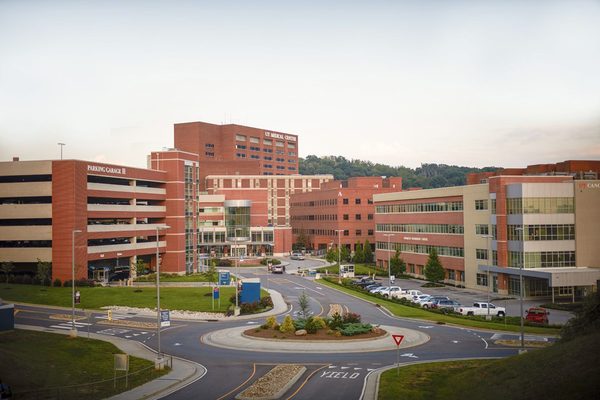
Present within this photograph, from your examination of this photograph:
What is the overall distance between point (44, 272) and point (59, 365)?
4384cm

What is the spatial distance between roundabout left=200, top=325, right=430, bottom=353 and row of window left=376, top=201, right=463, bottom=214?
46.1 m

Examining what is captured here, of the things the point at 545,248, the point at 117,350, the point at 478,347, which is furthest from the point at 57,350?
the point at 545,248

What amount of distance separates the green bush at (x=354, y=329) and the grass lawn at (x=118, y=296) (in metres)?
19.5

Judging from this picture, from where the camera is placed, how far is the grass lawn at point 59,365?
31.8m

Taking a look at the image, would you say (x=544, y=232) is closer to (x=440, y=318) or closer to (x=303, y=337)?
(x=440, y=318)

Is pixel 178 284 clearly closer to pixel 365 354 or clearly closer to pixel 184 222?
pixel 184 222

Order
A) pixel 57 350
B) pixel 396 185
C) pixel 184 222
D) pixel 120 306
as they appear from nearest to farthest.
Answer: pixel 57 350 → pixel 120 306 → pixel 184 222 → pixel 396 185

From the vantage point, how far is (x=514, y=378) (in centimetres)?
2755

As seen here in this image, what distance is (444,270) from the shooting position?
91125 mm

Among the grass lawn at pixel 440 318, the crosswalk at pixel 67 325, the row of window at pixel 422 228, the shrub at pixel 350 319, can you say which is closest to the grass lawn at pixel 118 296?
the crosswalk at pixel 67 325

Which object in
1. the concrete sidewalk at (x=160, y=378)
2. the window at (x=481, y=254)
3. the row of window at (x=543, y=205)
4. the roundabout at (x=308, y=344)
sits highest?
the row of window at (x=543, y=205)

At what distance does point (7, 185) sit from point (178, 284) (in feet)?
91.6

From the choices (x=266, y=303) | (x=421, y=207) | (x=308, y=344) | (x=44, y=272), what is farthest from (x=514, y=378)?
A: (x=421, y=207)

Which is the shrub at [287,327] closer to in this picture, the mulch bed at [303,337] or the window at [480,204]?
the mulch bed at [303,337]
